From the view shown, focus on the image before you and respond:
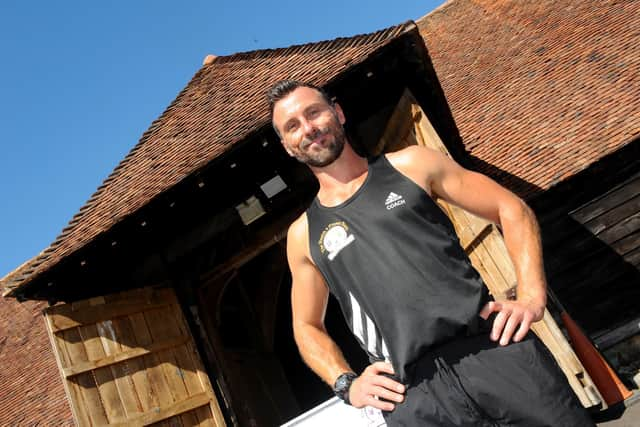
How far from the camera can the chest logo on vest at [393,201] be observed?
5.70ft

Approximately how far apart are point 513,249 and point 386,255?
38 centimetres

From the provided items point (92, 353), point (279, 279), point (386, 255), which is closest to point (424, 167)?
point (386, 255)

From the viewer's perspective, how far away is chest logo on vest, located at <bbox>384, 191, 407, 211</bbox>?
1736mm

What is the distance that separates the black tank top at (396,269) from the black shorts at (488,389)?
5 centimetres

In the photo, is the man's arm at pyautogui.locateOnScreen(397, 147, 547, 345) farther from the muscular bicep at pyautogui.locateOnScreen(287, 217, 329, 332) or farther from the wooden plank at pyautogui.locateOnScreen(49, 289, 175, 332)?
the wooden plank at pyautogui.locateOnScreen(49, 289, 175, 332)

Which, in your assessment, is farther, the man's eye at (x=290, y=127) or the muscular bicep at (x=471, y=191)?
the man's eye at (x=290, y=127)

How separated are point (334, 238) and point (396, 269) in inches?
9.7

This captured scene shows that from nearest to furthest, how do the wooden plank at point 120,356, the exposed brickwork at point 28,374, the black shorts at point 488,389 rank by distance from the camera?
the black shorts at point 488,389
the wooden plank at point 120,356
the exposed brickwork at point 28,374

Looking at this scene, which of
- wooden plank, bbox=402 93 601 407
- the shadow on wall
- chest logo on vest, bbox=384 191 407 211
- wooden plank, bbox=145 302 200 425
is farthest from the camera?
the shadow on wall

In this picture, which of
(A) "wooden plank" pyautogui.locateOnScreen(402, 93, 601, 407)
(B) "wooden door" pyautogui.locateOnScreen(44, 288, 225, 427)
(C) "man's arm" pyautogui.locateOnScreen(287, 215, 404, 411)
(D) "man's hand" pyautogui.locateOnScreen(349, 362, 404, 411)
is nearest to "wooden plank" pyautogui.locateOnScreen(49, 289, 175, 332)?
(B) "wooden door" pyautogui.locateOnScreen(44, 288, 225, 427)

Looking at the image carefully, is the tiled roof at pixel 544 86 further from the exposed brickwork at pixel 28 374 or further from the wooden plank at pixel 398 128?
the exposed brickwork at pixel 28 374

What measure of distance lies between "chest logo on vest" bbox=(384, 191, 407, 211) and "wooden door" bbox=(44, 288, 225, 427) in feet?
14.1

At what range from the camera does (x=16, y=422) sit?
9.62m

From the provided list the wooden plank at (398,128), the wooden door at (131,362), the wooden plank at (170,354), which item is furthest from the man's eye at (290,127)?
the wooden plank at (170,354)
